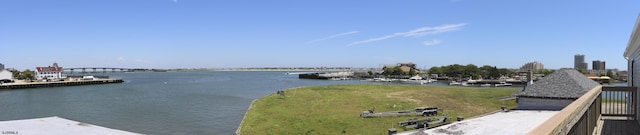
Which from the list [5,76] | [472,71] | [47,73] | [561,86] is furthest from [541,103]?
[47,73]

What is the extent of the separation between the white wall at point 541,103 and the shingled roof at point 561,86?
24 centimetres

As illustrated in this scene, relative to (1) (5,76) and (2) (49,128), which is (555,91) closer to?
(2) (49,128)

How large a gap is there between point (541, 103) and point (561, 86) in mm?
1375

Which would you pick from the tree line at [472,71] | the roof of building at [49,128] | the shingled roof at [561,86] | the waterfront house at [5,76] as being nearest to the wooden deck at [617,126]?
the shingled roof at [561,86]

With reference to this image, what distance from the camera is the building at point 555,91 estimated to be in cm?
1988

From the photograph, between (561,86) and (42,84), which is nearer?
(561,86)

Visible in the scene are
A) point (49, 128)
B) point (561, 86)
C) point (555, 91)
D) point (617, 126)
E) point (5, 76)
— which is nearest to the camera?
point (49, 128)

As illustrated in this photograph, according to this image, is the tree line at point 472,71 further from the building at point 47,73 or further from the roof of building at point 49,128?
the building at point 47,73

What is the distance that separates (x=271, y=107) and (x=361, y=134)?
1429cm

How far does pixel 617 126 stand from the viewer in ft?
48.9

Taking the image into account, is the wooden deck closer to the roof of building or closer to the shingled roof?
the shingled roof

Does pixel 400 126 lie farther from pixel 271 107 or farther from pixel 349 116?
pixel 271 107

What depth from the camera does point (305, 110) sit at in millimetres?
29594

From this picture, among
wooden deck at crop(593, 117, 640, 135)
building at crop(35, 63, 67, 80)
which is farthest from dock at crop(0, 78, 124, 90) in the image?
wooden deck at crop(593, 117, 640, 135)
